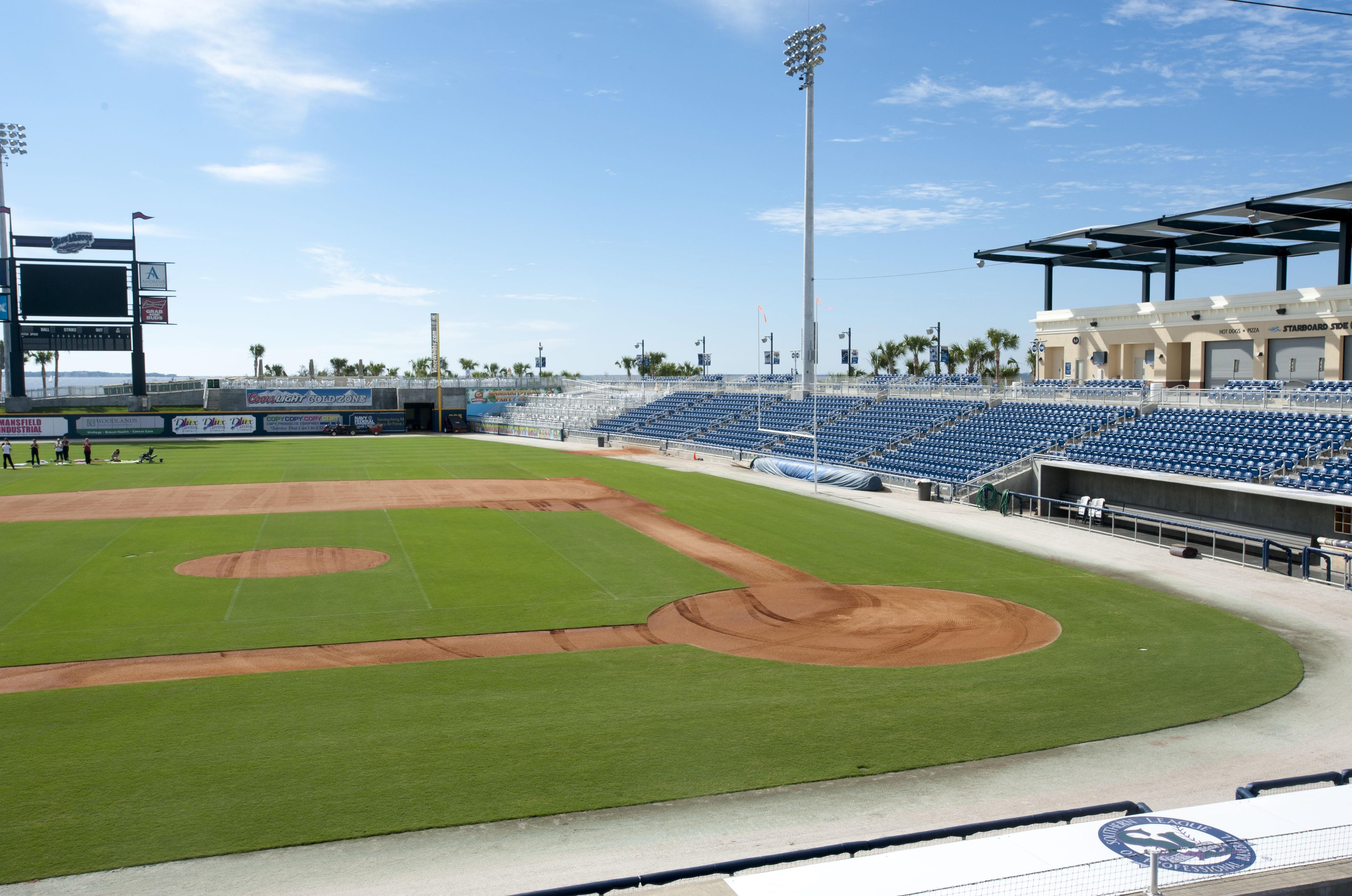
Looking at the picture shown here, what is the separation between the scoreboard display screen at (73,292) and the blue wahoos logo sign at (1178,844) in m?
80.3

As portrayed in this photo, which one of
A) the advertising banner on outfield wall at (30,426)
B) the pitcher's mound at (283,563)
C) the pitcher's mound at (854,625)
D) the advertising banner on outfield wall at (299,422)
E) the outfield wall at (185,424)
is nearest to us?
the pitcher's mound at (854,625)

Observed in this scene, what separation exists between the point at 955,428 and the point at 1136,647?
28.3 meters

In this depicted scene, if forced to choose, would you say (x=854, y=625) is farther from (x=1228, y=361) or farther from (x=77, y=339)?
(x=77, y=339)

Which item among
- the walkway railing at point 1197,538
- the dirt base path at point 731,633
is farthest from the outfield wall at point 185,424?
the walkway railing at point 1197,538

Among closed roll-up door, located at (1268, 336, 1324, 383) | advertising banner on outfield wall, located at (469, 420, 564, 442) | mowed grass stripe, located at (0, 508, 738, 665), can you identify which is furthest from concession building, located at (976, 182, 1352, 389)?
advertising banner on outfield wall, located at (469, 420, 564, 442)

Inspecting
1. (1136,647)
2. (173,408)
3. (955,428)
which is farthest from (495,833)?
(173,408)

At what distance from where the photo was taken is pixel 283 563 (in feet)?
77.5

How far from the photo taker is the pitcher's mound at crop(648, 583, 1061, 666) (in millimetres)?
16203

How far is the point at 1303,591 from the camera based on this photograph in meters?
20.9

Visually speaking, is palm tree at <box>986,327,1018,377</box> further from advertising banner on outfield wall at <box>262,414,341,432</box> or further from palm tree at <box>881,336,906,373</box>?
advertising banner on outfield wall at <box>262,414,341,432</box>

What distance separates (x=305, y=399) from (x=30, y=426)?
20.9 meters

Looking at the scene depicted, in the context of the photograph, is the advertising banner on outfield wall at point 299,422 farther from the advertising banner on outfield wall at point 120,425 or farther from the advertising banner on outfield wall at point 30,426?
the advertising banner on outfield wall at point 30,426

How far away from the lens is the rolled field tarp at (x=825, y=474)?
40219 millimetres

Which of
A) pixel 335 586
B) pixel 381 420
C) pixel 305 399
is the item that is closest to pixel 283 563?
pixel 335 586
